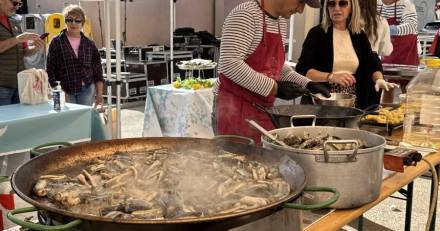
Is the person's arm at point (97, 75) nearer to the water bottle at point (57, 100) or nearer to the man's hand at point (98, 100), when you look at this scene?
the man's hand at point (98, 100)

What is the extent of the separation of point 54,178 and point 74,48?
3785mm

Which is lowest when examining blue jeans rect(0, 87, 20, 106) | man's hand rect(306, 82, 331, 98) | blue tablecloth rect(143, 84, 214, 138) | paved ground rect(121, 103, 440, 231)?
paved ground rect(121, 103, 440, 231)

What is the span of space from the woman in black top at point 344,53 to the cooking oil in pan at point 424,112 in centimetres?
36

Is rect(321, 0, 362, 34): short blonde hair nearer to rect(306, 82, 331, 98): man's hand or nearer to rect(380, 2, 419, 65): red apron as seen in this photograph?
rect(306, 82, 331, 98): man's hand

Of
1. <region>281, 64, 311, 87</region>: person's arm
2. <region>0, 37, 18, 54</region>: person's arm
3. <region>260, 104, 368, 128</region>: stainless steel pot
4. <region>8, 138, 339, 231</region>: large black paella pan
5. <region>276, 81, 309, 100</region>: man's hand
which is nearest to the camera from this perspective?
<region>8, 138, 339, 231</region>: large black paella pan

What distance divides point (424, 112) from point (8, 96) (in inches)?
129

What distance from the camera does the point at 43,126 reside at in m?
3.28

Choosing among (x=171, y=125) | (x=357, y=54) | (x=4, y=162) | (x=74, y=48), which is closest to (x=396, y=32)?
(x=357, y=54)

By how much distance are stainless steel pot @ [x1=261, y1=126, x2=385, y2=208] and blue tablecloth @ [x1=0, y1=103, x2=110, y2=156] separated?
2.28m

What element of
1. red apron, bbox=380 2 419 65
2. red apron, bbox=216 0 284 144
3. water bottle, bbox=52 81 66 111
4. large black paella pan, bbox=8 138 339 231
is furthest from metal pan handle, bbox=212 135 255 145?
red apron, bbox=380 2 419 65

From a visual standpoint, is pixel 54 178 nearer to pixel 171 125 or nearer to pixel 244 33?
pixel 244 33

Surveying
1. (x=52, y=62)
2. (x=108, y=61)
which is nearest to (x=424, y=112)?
(x=108, y=61)

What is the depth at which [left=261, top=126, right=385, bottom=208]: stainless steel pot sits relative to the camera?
1258mm

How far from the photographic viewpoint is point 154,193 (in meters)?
1.08
